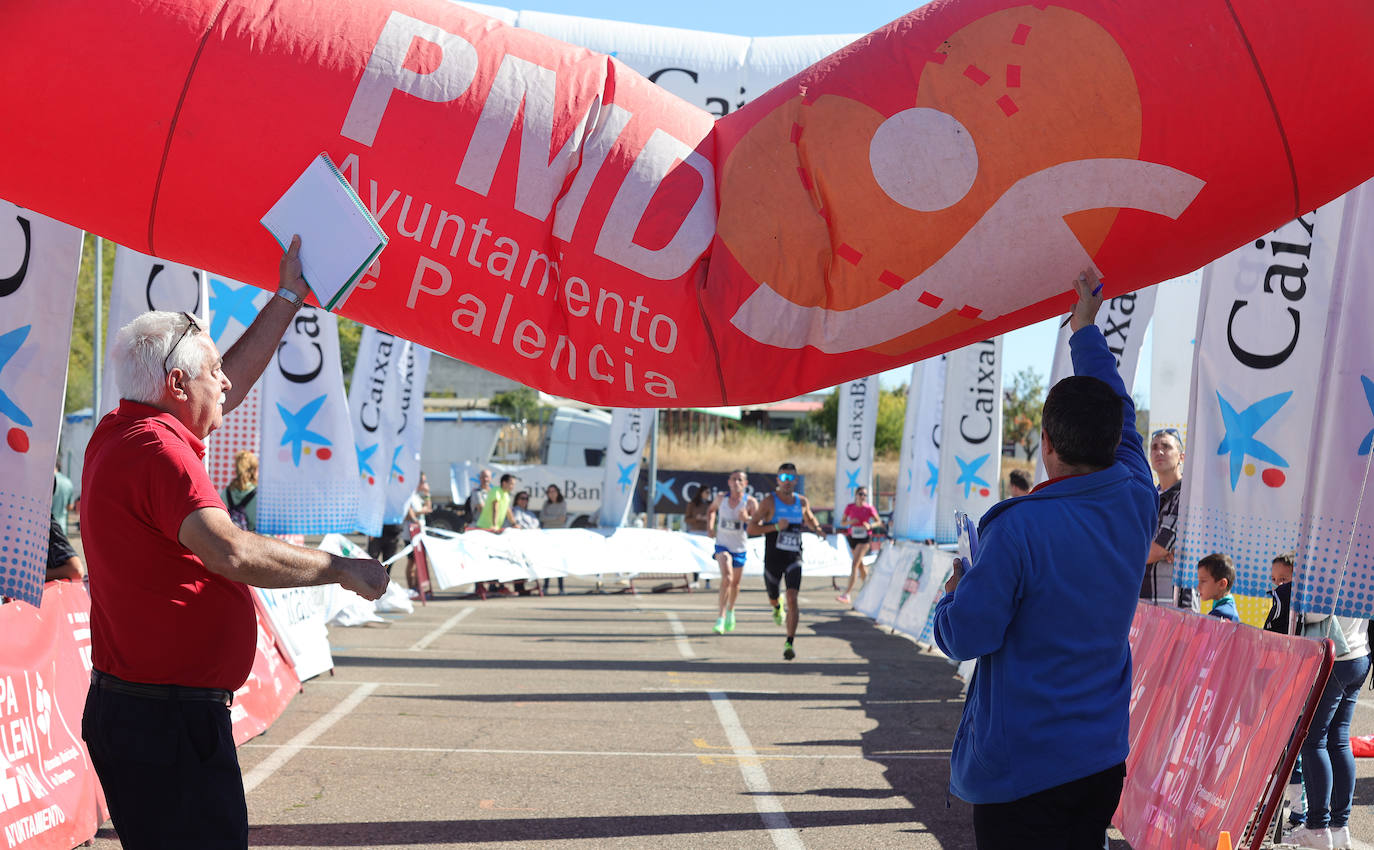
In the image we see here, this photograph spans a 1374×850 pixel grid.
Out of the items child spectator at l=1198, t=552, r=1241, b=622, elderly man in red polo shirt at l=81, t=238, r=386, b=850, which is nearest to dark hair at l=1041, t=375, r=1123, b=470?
elderly man in red polo shirt at l=81, t=238, r=386, b=850

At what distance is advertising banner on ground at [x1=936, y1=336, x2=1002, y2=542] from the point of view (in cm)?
1528

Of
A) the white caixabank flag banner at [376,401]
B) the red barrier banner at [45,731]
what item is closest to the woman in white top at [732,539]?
the white caixabank flag banner at [376,401]

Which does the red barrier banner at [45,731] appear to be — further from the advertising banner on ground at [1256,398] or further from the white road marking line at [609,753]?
the advertising banner on ground at [1256,398]

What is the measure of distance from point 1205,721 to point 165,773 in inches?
167

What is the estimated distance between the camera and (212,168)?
12.5ft

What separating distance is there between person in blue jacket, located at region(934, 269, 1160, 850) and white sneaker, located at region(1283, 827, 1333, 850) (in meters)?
3.12

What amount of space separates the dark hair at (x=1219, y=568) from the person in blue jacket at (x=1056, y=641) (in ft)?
11.6

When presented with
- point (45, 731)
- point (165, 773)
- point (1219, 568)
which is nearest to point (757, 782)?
point (1219, 568)

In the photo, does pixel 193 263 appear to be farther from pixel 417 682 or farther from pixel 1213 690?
pixel 417 682

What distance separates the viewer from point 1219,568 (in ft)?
21.9

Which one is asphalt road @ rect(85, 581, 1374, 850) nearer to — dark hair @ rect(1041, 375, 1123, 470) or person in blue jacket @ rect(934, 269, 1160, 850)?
person in blue jacket @ rect(934, 269, 1160, 850)

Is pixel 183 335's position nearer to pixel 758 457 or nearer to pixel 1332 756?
pixel 1332 756

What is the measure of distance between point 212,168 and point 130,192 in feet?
0.95

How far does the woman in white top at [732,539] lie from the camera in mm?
14906
